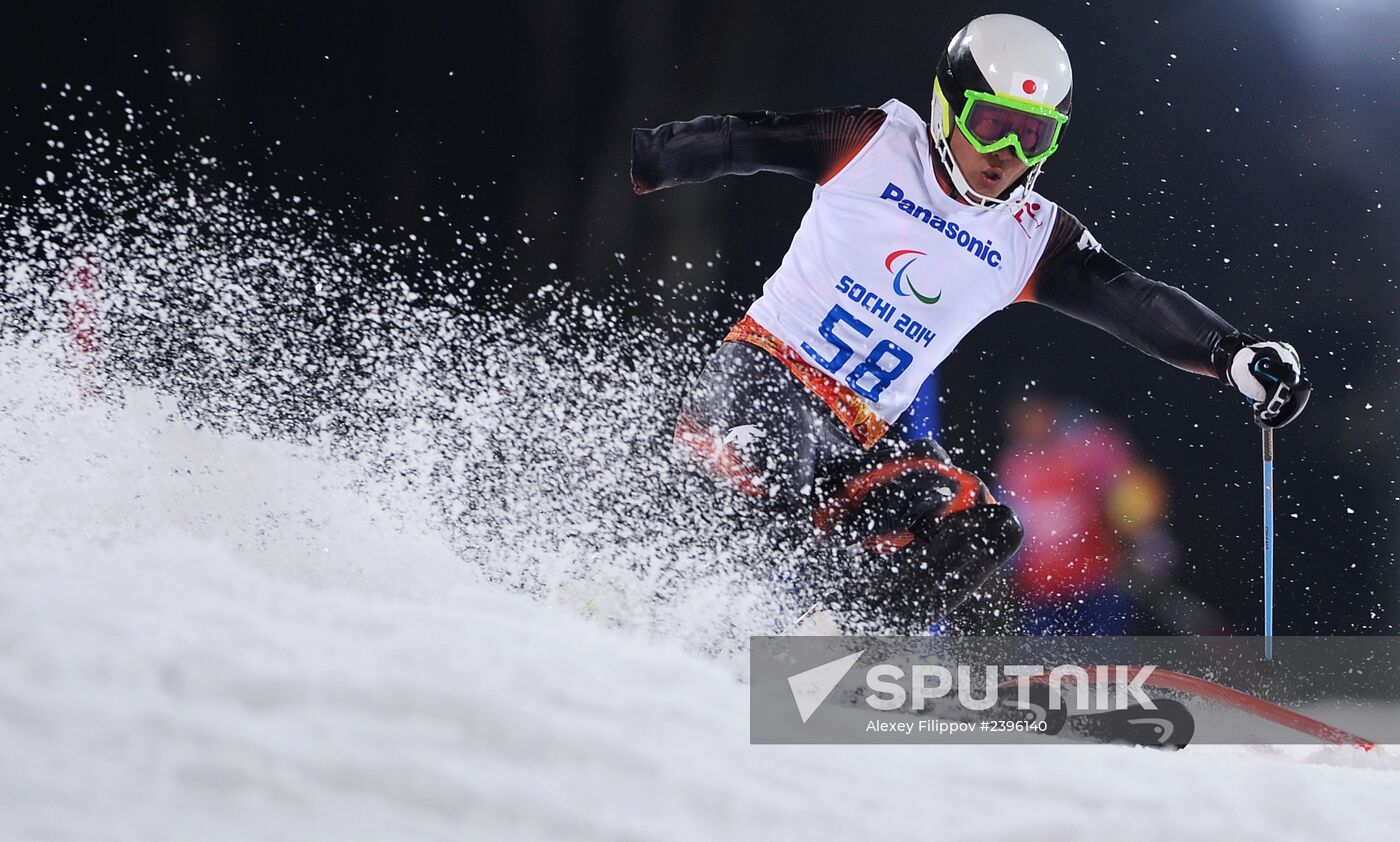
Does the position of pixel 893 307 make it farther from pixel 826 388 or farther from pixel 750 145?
pixel 750 145

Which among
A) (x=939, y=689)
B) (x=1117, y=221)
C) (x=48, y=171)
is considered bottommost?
(x=939, y=689)

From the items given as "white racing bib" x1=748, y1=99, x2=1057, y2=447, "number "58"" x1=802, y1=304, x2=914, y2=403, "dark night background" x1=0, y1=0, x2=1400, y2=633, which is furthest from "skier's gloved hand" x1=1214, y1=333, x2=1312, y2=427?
"dark night background" x1=0, y1=0, x2=1400, y2=633

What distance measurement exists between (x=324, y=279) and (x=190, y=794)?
8.06 feet

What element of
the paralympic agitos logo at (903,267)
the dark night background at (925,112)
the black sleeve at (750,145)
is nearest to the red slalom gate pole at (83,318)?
the dark night background at (925,112)

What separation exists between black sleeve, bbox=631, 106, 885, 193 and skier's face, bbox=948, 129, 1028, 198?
209 mm

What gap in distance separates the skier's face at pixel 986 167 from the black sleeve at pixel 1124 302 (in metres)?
0.26

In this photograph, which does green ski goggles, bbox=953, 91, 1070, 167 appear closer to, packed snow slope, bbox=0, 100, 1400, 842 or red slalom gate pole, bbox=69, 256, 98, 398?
packed snow slope, bbox=0, 100, 1400, 842

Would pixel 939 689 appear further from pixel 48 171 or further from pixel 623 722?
pixel 48 171

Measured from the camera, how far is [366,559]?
2.90 metres

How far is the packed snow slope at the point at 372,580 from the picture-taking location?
1.34 metres

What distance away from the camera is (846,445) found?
8.43 ft

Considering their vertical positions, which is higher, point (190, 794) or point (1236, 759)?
point (1236, 759)

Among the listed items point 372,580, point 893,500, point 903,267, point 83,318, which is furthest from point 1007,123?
point 83,318

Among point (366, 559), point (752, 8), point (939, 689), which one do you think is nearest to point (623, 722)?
point (939, 689)
